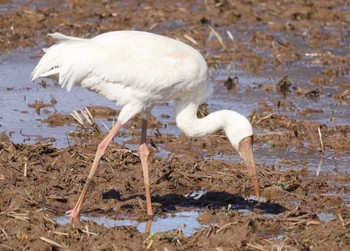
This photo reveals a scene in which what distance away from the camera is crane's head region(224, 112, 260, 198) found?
912 centimetres

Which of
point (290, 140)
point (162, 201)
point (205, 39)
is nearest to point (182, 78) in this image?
point (162, 201)

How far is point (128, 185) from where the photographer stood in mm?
9844

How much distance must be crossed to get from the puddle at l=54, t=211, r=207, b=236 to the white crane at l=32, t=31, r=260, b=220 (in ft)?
0.65

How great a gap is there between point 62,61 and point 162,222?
1.74 metres

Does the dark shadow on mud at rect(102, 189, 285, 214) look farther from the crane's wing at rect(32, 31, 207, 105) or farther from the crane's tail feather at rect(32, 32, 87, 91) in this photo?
the crane's tail feather at rect(32, 32, 87, 91)

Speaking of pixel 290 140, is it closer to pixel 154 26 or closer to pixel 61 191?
pixel 61 191

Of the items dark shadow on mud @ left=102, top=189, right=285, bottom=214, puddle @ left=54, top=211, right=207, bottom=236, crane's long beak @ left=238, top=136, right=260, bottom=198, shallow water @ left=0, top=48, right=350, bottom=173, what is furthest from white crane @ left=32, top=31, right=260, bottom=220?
shallow water @ left=0, top=48, right=350, bottom=173

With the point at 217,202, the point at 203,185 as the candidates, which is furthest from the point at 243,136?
the point at 203,185

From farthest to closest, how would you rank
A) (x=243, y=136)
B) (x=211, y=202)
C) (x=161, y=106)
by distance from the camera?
(x=161, y=106)
(x=211, y=202)
(x=243, y=136)

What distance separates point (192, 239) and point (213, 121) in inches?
67.2

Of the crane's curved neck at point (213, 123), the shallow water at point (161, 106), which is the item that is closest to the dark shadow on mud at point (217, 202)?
the crane's curved neck at point (213, 123)

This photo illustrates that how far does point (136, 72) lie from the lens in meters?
9.08

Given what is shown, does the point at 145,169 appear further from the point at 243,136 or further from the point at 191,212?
the point at 243,136

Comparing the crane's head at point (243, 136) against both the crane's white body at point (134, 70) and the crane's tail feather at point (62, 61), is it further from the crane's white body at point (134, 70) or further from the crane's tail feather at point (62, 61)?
the crane's tail feather at point (62, 61)
